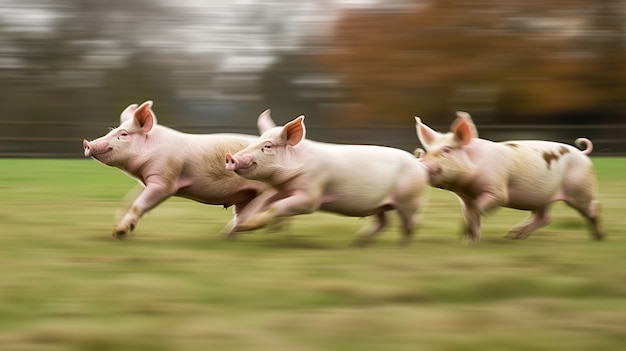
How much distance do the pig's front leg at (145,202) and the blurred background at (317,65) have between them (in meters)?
16.5

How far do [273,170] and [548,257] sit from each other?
1.64 m

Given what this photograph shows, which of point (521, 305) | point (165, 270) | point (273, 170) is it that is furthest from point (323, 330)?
point (273, 170)

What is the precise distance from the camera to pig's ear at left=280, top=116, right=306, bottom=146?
5.88m

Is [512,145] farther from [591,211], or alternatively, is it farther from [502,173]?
[591,211]

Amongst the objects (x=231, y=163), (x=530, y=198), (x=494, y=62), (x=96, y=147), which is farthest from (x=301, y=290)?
(x=494, y=62)

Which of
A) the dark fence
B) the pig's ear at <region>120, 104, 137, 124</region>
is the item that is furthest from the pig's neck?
the dark fence

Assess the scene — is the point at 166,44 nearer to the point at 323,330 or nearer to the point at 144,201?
the point at 144,201

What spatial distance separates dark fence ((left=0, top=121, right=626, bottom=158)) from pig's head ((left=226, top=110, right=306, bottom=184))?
14895mm

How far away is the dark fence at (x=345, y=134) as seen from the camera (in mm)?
20453

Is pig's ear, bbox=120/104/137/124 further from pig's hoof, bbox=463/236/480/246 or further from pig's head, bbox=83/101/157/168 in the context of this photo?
pig's hoof, bbox=463/236/480/246

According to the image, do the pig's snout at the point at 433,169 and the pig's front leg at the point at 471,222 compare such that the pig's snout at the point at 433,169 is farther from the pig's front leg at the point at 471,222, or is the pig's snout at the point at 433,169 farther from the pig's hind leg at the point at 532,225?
the pig's hind leg at the point at 532,225

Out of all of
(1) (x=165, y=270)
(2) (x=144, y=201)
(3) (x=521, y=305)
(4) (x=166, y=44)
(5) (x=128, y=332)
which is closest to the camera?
(5) (x=128, y=332)

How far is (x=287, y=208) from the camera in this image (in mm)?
5742

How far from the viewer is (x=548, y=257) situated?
559 centimetres
